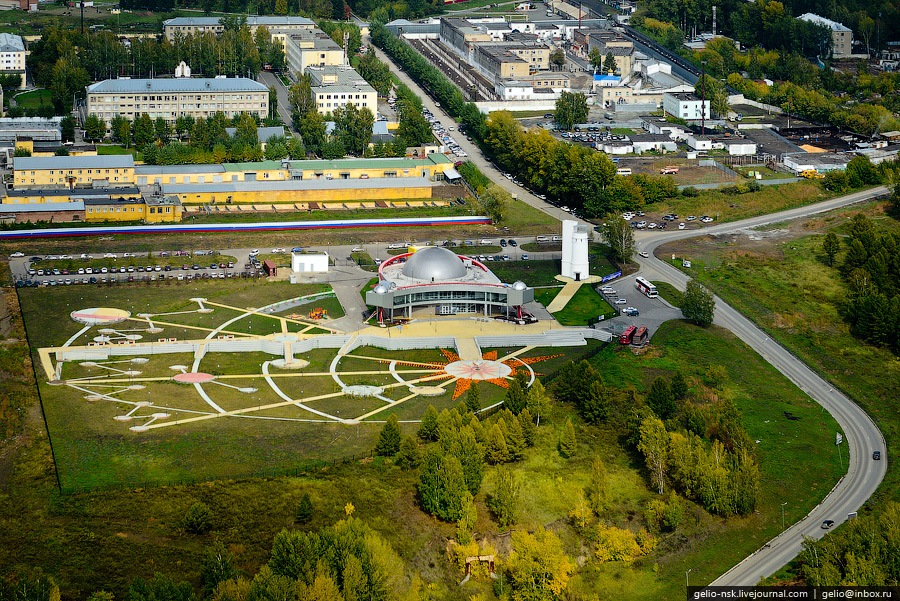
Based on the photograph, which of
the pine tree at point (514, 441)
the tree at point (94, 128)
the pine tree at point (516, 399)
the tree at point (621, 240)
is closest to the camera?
the pine tree at point (514, 441)

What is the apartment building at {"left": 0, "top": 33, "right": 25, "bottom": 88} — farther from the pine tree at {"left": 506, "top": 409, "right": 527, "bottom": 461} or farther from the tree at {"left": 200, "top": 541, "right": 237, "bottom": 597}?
the tree at {"left": 200, "top": 541, "right": 237, "bottom": 597}

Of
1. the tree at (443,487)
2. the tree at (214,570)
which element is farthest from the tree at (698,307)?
the tree at (214,570)

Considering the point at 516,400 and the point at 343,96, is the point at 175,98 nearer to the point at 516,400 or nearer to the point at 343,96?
the point at 343,96

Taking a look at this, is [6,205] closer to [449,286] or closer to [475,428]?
[449,286]

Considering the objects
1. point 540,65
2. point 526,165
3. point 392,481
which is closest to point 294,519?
point 392,481

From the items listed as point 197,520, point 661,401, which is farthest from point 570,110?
point 197,520

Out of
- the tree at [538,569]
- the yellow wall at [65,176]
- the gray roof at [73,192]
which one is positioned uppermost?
the yellow wall at [65,176]

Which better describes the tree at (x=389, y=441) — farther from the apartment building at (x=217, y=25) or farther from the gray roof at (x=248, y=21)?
the gray roof at (x=248, y=21)
